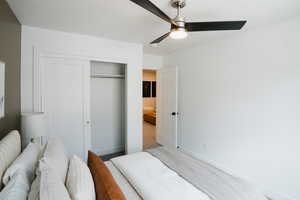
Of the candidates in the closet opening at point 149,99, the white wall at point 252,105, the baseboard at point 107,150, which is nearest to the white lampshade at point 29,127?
the baseboard at point 107,150

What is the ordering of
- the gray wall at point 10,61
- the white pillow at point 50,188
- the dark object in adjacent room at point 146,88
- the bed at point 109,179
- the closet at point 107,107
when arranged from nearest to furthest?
1. the white pillow at point 50,188
2. the bed at point 109,179
3. the gray wall at point 10,61
4. the closet at point 107,107
5. the dark object in adjacent room at point 146,88

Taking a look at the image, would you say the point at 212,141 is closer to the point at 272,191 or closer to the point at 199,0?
the point at 272,191

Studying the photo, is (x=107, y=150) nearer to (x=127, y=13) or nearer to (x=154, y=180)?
(x=154, y=180)

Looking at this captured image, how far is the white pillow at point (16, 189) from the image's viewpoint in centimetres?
90

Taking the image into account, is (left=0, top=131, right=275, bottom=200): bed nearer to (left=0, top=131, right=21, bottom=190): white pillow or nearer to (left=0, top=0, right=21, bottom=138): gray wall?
(left=0, top=131, right=21, bottom=190): white pillow

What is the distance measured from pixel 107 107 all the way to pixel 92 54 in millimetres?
1311

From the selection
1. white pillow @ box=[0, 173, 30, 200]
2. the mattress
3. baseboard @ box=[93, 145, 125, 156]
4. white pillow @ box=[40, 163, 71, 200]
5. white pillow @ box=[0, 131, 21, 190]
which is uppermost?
white pillow @ box=[0, 131, 21, 190]

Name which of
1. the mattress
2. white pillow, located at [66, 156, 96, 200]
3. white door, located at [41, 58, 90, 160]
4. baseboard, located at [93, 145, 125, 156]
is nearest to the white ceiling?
white door, located at [41, 58, 90, 160]

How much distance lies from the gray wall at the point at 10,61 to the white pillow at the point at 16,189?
0.95m

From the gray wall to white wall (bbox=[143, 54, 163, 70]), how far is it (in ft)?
8.42

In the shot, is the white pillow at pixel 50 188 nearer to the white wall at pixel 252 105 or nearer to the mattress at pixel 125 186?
the mattress at pixel 125 186

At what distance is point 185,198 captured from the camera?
1.29 metres

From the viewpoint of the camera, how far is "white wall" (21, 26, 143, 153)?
8.14 ft

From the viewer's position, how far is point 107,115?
377 cm
